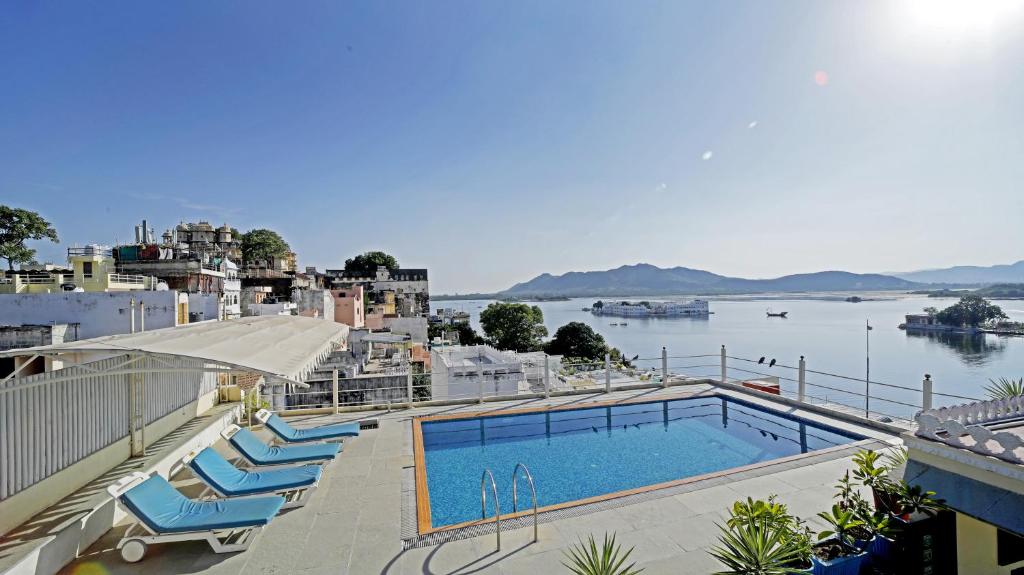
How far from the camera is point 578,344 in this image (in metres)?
44.5

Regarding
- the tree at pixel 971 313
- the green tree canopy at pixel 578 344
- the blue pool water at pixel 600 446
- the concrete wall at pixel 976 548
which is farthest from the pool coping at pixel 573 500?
the tree at pixel 971 313

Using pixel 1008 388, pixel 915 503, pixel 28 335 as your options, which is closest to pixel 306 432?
pixel 915 503

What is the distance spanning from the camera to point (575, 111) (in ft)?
36.6

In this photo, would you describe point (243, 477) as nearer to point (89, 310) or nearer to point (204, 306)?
point (89, 310)

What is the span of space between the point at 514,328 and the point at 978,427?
1784 inches

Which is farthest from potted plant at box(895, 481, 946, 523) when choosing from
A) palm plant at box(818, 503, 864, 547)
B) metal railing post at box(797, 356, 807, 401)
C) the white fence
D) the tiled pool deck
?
the white fence

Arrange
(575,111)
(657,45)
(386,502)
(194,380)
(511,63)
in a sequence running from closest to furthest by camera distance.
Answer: (386,502), (194,380), (657,45), (511,63), (575,111)

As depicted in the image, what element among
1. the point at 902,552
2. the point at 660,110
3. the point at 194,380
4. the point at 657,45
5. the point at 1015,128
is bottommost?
the point at 902,552

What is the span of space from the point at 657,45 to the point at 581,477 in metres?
7.81

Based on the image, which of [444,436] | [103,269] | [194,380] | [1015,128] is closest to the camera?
[194,380]

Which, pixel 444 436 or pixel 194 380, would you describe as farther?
pixel 444 436

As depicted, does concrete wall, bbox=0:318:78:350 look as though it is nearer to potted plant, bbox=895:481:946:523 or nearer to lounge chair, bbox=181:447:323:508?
lounge chair, bbox=181:447:323:508

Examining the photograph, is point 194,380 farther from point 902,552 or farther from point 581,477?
point 902,552

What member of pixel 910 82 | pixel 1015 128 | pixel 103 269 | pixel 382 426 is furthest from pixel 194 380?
pixel 103 269
